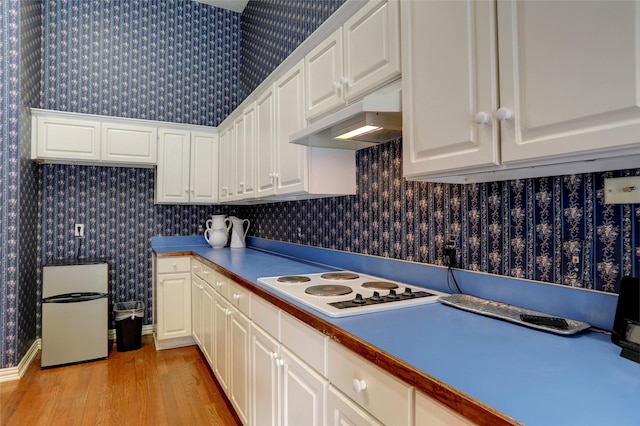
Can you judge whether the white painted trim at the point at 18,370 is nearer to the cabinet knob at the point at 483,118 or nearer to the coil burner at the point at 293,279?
the coil burner at the point at 293,279

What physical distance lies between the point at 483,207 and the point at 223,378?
1892 millimetres

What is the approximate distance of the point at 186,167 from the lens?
12.3ft

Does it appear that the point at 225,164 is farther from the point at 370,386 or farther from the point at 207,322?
the point at 370,386

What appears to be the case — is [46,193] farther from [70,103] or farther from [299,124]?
[299,124]

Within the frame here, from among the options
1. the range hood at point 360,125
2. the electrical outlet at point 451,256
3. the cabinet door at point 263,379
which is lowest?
the cabinet door at point 263,379

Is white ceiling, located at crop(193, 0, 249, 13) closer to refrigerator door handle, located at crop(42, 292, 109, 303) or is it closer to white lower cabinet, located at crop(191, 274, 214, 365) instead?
white lower cabinet, located at crop(191, 274, 214, 365)

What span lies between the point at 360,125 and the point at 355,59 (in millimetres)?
337

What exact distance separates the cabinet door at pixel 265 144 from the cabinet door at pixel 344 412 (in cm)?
153

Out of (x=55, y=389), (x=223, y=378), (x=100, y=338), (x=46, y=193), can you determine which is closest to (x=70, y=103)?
(x=46, y=193)

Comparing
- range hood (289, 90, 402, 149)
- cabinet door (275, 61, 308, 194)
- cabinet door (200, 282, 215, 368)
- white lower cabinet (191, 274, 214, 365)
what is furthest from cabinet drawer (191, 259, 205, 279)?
range hood (289, 90, 402, 149)

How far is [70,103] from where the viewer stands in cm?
354

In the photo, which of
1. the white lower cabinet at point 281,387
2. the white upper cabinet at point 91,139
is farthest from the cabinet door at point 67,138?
the white lower cabinet at point 281,387

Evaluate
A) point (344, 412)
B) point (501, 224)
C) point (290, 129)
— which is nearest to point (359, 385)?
point (344, 412)

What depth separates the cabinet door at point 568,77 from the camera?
2.41 feet
